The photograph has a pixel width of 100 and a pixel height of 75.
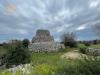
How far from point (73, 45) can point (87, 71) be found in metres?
24.6

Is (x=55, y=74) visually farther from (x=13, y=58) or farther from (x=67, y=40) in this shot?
(x=67, y=40)

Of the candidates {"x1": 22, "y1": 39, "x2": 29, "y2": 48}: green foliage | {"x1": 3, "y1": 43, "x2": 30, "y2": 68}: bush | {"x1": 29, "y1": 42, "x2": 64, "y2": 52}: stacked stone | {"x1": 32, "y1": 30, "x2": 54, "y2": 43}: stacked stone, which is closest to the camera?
{"x1": 3, "y1": 43, "x2": 30, "y2": 68}: bush

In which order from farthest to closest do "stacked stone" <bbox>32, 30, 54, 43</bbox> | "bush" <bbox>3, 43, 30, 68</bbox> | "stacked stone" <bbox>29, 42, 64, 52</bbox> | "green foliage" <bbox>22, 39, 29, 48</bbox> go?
"stacked stone" <bbox>32, 30, 54, 43</bbox>, "green foliage" <bbox>22, 39, 29, 48</bbox>, "stacked stone" <bbox>29, 42, 64, 52</bbox>, "bush" <bbox>3, 43, 30, 68</bbox>

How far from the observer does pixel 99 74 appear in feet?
23.7

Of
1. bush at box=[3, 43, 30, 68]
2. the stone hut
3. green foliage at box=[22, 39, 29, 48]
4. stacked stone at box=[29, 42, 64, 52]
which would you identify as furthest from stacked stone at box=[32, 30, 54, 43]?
bush at box=[3, 43, 30, 68]

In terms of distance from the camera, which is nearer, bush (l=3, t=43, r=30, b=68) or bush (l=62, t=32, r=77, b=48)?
bush (l=3, t=43, r=30, b=68)

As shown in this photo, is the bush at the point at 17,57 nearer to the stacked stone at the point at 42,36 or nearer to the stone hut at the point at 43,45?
the stone hut at the point at 43,45

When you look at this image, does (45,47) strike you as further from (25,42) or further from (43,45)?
(25,42)

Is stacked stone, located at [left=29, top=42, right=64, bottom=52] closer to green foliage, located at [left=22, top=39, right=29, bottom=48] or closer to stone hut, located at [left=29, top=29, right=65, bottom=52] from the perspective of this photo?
stone hut, located at [left=29, top=29, right=65, bottom=52]

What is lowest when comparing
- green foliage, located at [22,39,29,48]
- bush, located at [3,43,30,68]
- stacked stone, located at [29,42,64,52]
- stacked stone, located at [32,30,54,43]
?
bush, located at [3,43,30,68]

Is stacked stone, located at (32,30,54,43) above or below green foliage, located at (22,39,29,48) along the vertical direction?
above

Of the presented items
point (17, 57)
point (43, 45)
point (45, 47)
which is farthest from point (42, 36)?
point (17, 57)

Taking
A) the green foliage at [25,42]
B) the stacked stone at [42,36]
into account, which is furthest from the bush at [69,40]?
the green foliage at [25,42]

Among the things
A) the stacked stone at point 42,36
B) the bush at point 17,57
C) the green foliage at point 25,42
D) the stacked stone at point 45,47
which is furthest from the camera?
the stacked stone at point 42,36
